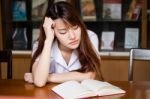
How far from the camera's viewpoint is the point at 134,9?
3074 mm

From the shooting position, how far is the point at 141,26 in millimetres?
3047

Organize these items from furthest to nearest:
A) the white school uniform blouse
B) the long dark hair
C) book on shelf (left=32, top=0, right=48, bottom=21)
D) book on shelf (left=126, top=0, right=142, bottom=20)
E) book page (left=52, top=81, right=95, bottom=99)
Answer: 1. book on shelf (left=32, top=0, right=48, bottom=21)
2. book on shelf (left=126, top=0, right=142, bottom=20)
3. the white school uniform blouse
4. the long dark hair
5. book page (left=52, top=81, right=95, bottom=99)

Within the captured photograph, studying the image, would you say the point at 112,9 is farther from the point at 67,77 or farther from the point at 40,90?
the point at 40,90

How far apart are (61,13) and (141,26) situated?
144 cm

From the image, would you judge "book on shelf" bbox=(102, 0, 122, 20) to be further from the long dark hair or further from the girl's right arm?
the girl's right arm

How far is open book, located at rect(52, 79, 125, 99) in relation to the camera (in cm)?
142

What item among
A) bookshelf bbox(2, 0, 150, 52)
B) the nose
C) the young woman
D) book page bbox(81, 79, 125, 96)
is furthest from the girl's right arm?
bookshelf bbox(2, 0, 150, 52)

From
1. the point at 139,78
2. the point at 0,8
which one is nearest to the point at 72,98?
the point at 139,78

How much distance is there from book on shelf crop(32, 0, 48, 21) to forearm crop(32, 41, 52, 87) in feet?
4.71

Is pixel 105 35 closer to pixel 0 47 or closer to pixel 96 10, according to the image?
pixel 96 10

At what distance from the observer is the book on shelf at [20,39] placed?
3224mm

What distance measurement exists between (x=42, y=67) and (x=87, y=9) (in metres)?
1.51

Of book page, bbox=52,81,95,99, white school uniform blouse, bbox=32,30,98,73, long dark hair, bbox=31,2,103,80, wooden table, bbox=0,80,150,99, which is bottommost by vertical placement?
wooden table, bbox=0,80,150,99

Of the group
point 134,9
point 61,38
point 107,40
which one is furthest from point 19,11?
point 61,38
